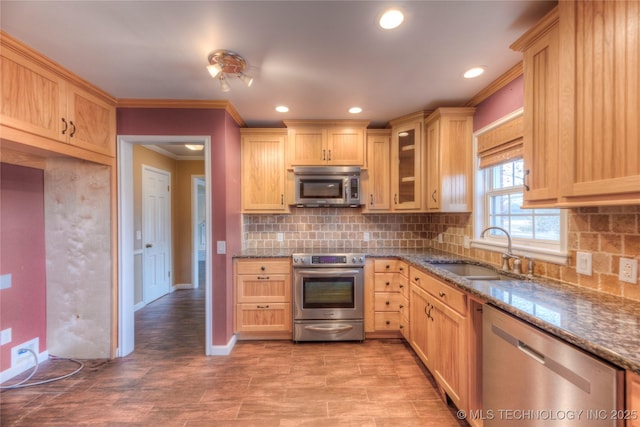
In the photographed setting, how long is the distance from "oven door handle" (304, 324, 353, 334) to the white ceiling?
2.32 meters

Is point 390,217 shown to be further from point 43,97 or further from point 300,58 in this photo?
point 43,97

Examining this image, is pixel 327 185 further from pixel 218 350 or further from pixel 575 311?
pixel 575 311

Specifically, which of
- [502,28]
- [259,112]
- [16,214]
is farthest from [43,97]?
[502,28]

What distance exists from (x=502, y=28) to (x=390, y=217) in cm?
215

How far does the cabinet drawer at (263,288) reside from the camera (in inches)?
107

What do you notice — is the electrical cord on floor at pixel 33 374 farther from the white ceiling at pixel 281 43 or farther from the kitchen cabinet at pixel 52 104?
the white ceiling at pixel 281 43

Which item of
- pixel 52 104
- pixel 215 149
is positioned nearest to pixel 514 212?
pixel 215 149

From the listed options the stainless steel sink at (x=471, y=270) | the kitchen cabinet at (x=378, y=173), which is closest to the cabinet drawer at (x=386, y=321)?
the stainless steel sink at (x=471, y=270)

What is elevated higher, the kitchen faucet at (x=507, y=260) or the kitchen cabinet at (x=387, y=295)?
the kitchen faucet at (x=507, y=260)

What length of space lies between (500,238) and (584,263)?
0.77 m

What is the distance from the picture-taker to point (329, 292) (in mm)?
2719

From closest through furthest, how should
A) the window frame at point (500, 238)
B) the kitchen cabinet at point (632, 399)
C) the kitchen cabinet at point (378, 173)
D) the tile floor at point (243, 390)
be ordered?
the kitchen cabinet at point (632, 399), the window frame at point (500, 238), the tile floor at point (243, 390), the kitchen cabinet at point (378, 173)

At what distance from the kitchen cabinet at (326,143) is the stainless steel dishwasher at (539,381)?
6.90 feet

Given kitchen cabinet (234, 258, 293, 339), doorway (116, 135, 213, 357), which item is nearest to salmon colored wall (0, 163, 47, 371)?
doorway (116, 135, 213, 357)
